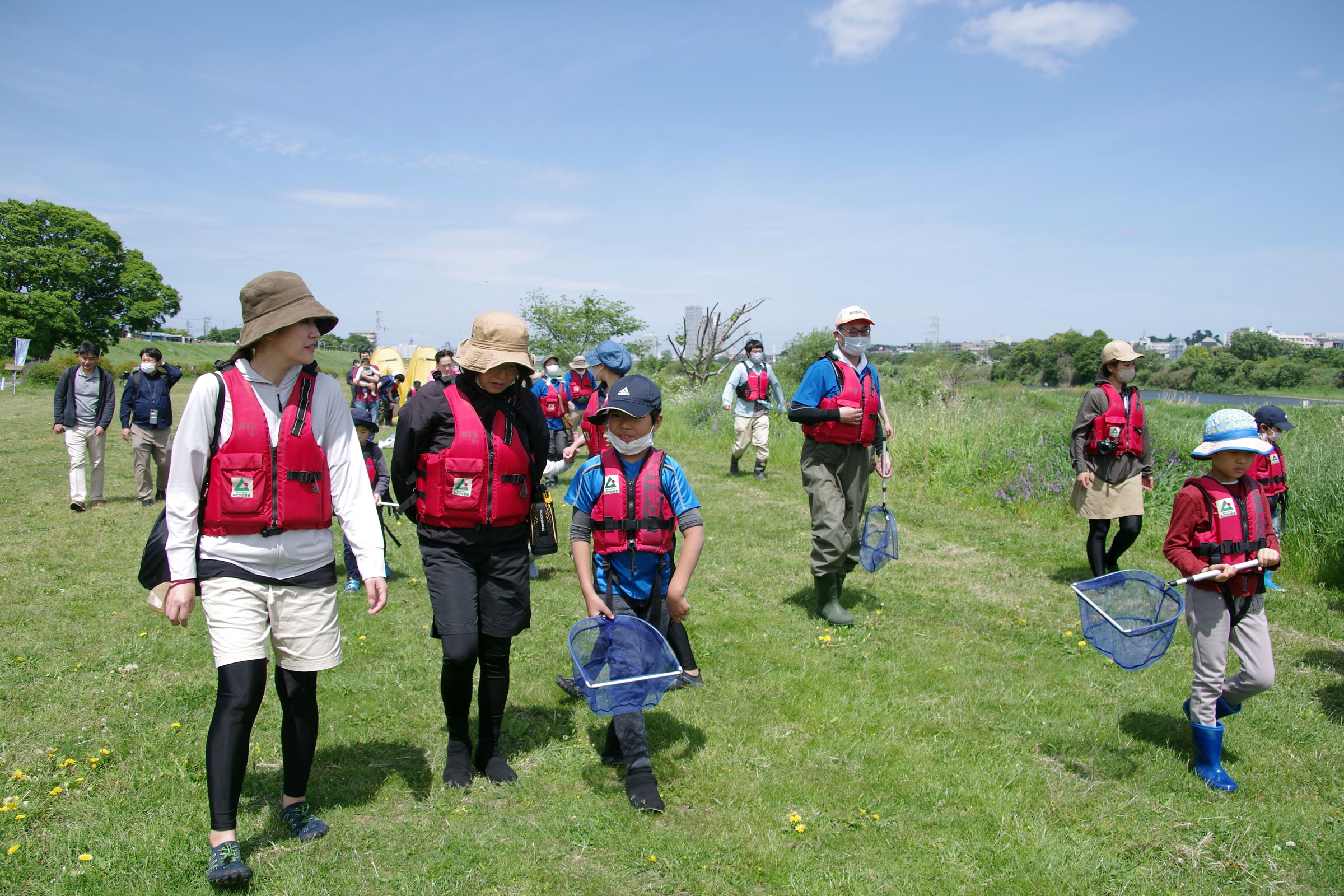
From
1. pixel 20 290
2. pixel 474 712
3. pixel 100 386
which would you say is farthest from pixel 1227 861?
pixel 20 290

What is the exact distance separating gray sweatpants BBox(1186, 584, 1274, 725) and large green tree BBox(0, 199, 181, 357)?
62.7 metres

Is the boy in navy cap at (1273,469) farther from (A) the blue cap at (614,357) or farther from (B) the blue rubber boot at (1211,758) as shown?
(A) the blue cap at (614,357)

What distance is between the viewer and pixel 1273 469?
6574mm

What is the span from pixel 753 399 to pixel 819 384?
760cm

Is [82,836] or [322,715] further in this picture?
[322,715]

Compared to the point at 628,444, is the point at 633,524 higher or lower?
lower

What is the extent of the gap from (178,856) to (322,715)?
4.49 ft

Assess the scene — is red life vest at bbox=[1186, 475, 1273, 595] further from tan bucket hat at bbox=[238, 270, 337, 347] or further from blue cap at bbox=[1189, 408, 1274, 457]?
tan bucket hat at bbox=[238, 270, 337, 347]

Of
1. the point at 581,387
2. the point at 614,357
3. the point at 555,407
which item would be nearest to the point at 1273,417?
the point at 614,357

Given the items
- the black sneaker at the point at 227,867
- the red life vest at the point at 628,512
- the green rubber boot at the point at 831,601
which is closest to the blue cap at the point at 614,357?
the green rubber boot at the point at 831,601

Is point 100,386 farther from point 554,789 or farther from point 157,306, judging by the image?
point 157,306

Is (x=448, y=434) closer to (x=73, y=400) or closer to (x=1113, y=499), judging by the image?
(x=1113, y=499)

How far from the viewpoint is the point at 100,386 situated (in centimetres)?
1084

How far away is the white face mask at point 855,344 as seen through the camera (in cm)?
612
